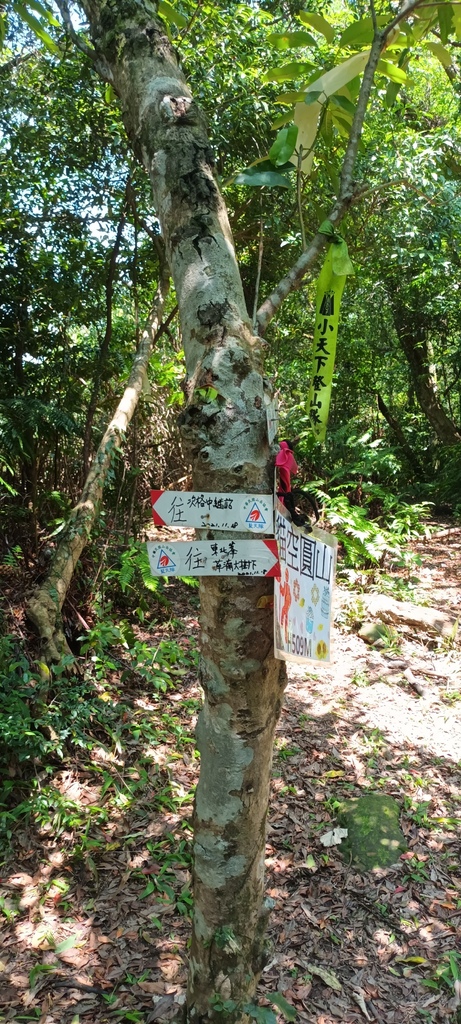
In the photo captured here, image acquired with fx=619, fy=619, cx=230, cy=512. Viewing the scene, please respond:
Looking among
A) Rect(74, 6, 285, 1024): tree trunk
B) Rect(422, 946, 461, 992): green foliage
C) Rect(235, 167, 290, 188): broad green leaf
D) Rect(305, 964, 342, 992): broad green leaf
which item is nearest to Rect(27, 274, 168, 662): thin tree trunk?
Rect(305, 964, 342, 992): broad green leaf

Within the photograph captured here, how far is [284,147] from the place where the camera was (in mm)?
1513

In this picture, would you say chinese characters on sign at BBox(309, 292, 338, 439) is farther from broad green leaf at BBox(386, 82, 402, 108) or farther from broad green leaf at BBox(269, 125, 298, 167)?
broad green leaf at BBox(386, 82, 402, 108)

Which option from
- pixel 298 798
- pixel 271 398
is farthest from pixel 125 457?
pixel 271 398

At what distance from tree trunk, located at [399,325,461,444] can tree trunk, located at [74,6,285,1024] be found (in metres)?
9.57

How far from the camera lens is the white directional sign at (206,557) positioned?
1.31 metres

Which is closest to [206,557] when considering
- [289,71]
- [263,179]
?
[263,179]

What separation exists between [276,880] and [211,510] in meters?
2.17

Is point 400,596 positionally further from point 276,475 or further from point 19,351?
point 276,475

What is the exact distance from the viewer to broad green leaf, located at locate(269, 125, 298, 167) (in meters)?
1.51

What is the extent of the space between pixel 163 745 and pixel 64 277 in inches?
126

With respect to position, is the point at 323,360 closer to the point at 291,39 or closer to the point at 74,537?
the point at 291,39

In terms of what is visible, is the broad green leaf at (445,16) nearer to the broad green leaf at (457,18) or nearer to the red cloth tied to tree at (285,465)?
the broad green leaf at (457,18)

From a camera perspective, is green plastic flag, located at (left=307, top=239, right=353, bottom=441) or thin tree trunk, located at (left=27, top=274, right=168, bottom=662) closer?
green plastic flag, located at (left=307, top=239, right=353, bottom=441)

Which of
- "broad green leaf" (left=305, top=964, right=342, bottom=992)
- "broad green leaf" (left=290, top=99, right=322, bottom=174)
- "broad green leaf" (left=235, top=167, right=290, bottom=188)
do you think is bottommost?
"broad green leaf" (left=305, top=964, right=342, bottom=992)
